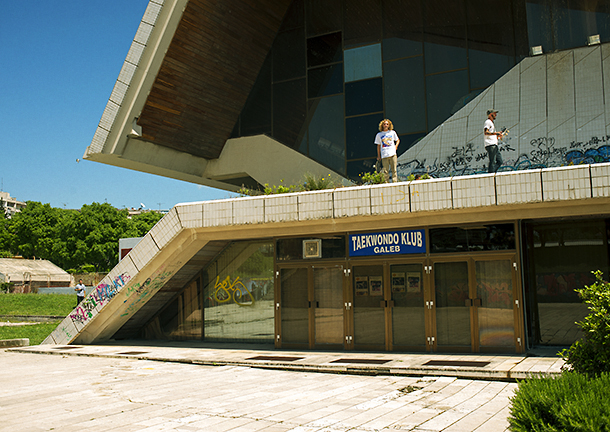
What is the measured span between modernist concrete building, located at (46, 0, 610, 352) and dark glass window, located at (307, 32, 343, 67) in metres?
0.07

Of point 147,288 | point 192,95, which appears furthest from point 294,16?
point 147,288

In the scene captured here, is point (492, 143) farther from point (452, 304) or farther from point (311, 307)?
point (311, 307)

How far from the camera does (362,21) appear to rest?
17.6 metres

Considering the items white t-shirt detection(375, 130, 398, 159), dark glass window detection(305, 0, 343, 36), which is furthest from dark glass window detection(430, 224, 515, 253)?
dark glass window detection(305, 0, 343, 36)

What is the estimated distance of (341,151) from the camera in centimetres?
1734

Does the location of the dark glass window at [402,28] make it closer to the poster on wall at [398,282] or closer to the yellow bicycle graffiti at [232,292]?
the poster on wall at [398,282]

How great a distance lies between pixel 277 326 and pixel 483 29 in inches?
411

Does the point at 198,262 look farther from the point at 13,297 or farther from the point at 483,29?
the point at 13,297

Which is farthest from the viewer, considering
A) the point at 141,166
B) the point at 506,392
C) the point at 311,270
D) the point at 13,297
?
the point at 13,297

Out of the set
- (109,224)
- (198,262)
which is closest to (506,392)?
(198,262)

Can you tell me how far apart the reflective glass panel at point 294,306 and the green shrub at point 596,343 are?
7.94 metres

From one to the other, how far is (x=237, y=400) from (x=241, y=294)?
7.32 meters

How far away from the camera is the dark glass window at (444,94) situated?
15.6 meters

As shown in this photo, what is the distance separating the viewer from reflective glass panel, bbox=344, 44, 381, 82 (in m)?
17.1
